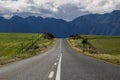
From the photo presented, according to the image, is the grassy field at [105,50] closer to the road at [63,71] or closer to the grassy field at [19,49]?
the road at [63,71]

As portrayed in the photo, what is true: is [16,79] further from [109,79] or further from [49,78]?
[109,79]

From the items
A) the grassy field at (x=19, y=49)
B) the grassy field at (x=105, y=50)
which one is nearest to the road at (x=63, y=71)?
the grassy field at (x=105, y=50)

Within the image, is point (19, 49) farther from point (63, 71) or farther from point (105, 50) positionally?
point (63, 71)

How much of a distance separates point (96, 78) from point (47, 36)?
147 meters

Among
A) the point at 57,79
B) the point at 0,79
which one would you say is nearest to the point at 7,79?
the point at 0,79

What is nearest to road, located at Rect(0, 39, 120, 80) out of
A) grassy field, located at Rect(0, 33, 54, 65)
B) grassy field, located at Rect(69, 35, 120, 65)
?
grassy field, located at Rect(69, 35, 120, 65)

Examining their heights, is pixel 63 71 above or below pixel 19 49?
above

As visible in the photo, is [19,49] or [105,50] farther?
[19,49]

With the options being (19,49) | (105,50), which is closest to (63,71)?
(105,50)

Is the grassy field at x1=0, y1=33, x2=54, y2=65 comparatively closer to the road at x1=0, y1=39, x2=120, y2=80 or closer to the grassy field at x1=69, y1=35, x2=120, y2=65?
the road at x1=0, y1=39, x2=120, y2=80

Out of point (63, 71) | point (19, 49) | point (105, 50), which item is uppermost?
point (63, 71)

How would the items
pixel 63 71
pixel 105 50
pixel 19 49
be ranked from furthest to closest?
1. pixel 19 49
2. pixel 105 50
3. pixel 63 71

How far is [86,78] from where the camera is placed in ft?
40.1

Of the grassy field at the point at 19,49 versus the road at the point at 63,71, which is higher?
the road at the point at 63,71
